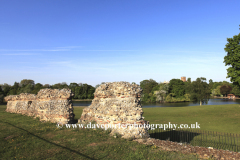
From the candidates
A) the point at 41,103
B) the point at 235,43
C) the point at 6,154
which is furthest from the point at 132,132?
the point at 235,43

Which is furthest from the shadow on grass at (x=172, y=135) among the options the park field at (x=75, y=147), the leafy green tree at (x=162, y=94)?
the leafy green tree at (x=162, y=94)

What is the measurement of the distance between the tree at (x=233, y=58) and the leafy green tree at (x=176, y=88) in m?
40.2

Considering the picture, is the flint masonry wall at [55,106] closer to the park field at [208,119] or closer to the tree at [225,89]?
the park field at [208,119]

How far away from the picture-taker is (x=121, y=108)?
9.24 meters

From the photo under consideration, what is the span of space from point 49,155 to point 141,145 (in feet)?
12.9

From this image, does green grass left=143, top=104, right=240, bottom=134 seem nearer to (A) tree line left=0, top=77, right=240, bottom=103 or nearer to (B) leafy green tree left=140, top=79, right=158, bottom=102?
(A) tree line left=0, top=77, right=240, bottom=103

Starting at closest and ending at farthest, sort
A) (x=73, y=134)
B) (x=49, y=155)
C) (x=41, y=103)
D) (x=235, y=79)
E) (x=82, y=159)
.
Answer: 1. (x=82, y=159)
2. (x=49, y=155)
3. (x=73, y=134)
4. (x=41, y=103)
5. (x=235, y=79)

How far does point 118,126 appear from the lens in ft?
29.7

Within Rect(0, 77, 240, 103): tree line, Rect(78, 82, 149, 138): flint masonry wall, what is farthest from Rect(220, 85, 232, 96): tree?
Rect(78, 82, 149, 138): flint masonry wall

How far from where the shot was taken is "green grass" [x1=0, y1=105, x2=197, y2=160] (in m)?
6.37

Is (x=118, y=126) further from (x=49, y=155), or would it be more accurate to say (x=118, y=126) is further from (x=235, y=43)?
(x=235, y=43)

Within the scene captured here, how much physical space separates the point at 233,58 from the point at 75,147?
88.2 feet

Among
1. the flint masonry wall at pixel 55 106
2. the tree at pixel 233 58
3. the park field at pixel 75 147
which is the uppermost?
the tree at pixel 233 58

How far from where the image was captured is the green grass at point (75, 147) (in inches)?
251
